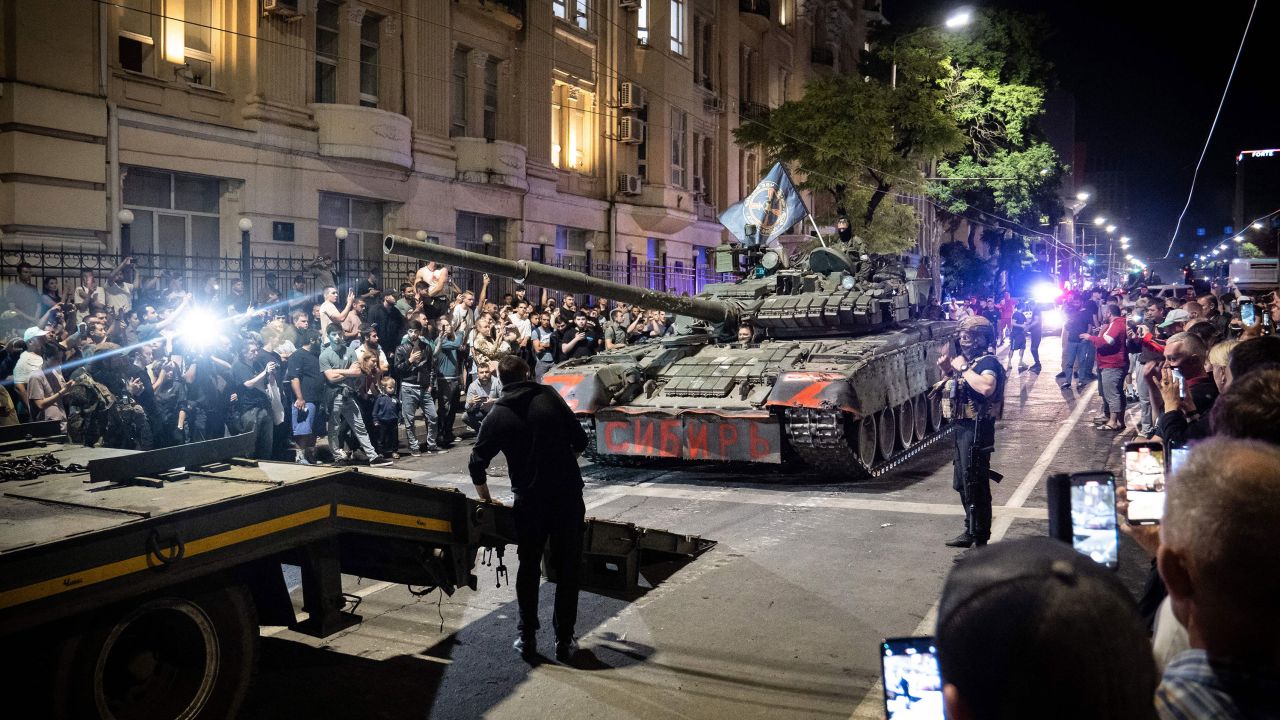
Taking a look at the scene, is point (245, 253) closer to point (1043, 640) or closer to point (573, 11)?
point (573, 11)

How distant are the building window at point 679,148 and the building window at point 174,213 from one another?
1554 centimetres

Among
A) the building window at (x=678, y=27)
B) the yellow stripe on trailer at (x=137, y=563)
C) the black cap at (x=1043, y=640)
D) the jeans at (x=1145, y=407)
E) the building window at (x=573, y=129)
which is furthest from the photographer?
the building window at (x=678, y=27)

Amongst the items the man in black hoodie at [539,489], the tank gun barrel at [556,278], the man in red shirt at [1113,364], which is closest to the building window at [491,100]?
the tank gun barrel at [556,278]

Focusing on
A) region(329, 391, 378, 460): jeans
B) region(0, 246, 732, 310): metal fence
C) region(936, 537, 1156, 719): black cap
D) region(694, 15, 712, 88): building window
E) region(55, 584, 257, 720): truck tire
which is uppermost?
region(694, 15, 712, 88): building window

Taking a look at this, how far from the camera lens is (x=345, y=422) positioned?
1304 centimetres

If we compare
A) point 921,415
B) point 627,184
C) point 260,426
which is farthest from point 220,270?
point 627,184

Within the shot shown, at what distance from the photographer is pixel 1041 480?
38.6 feet

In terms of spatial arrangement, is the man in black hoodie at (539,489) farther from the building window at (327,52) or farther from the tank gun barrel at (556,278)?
the building window at (327,52)

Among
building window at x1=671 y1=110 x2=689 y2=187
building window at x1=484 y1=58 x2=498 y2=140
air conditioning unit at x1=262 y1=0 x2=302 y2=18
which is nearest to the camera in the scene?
air conditioning unit at x1=262 y1=0 x2=302 y2=18

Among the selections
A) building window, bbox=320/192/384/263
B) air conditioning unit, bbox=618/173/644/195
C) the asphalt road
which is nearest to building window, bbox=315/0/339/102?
building window, bbox=320/192/384/263

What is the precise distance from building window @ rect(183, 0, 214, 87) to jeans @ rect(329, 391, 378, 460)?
8.05 meters

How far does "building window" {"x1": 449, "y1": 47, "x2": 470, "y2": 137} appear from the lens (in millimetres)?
23734

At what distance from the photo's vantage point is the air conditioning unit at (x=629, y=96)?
28.4 m

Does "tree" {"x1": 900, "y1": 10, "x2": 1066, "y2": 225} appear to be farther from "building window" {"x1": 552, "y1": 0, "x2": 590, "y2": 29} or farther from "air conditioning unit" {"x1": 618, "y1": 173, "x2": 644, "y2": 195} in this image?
"building window" {"x1": 552, "y1": 0, "x2": 590, "y2": 29}
